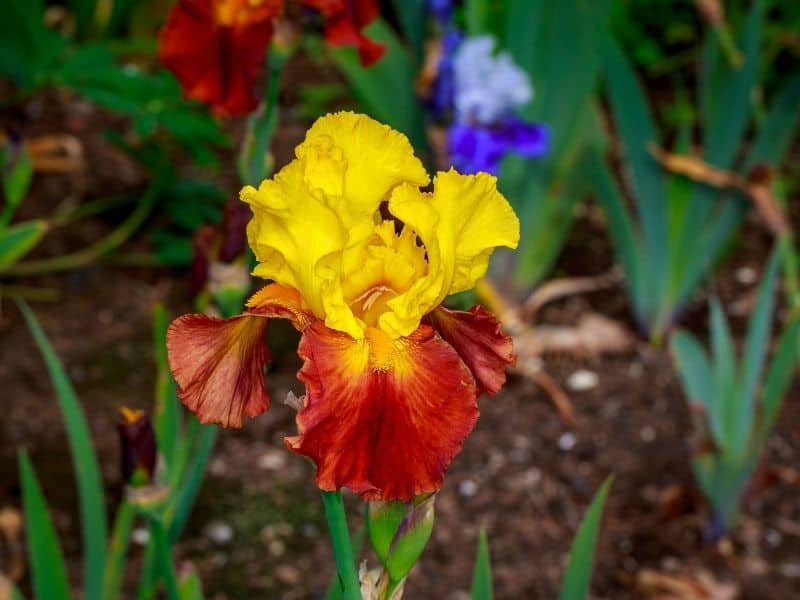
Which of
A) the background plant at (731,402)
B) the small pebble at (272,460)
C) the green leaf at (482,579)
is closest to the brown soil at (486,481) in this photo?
the small pebble at (272,460)

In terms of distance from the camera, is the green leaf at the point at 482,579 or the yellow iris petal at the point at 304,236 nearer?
the yellow iris petal at the point at 304,236

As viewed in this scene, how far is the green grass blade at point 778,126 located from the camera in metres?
2.08

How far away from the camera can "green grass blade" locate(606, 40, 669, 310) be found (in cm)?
214

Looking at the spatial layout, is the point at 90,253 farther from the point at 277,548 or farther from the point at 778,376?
the point at 778,376

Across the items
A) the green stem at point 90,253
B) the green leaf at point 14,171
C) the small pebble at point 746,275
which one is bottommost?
the small pebble at point 746,275

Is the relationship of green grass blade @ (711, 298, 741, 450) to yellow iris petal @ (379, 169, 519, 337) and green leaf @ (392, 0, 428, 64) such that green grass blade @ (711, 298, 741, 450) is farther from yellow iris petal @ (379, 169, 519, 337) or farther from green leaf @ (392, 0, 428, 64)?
yellow iris petal @ (379, 169, 519, 337)

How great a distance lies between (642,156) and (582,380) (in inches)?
17.5

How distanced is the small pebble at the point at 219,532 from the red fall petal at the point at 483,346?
3.75 ft

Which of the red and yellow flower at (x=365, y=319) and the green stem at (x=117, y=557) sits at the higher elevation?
the red and yellow flower at (x=365, y=319)

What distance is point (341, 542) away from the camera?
2.45ft

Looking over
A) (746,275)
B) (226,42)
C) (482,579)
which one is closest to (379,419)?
(482,579)

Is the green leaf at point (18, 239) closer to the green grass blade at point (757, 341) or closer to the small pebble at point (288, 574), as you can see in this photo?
the small pebble at point (288, 574)

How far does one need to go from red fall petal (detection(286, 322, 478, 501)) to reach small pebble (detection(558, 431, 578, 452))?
4.50ft

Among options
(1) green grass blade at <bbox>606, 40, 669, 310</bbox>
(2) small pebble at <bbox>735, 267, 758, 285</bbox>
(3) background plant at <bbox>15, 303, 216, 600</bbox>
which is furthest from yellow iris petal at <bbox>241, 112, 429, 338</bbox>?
(2) small pebble at <bbox>735, 267, 758, 285</bbox>
